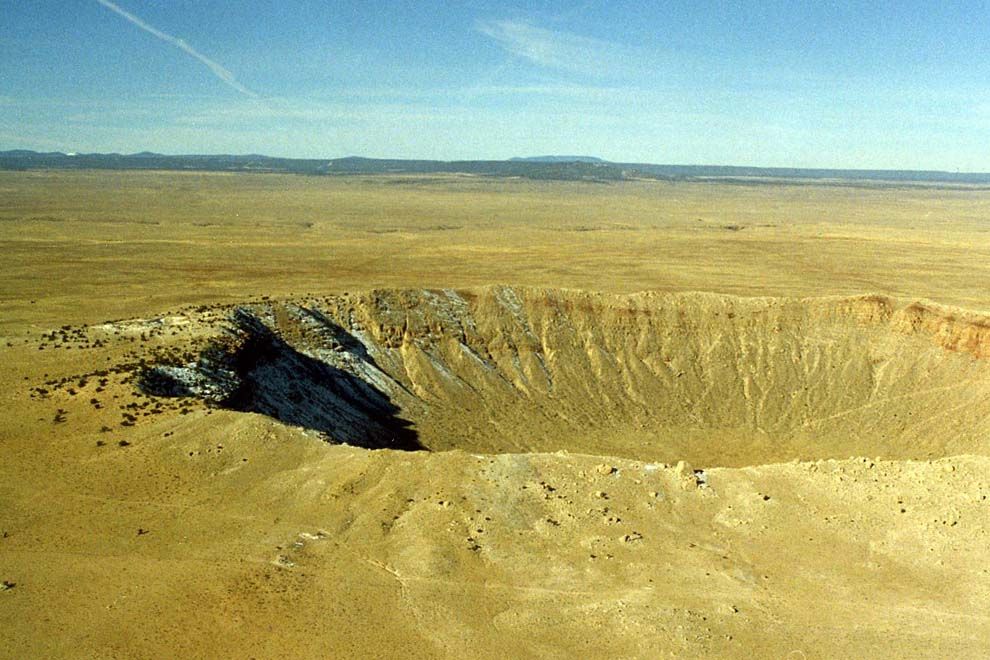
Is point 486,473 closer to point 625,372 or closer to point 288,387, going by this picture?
point 288,387

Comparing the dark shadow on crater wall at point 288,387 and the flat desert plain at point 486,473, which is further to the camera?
the dark shadow on crater wall at point 288,387

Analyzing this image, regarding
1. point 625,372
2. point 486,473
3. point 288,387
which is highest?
point 486,473

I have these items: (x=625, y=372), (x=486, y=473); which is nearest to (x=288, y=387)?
(x=486, y=473)

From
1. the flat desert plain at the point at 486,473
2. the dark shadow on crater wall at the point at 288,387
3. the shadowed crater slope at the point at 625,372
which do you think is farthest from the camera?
the shadowed crater slope at the point at 625,372

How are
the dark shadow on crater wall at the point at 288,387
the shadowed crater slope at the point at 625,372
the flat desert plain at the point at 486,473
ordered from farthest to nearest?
the shadowed crater slope at the point at 625,372 → the dark shadow on crater wall at the point at 288,387 → the flat desert plain at the point at 486,473
